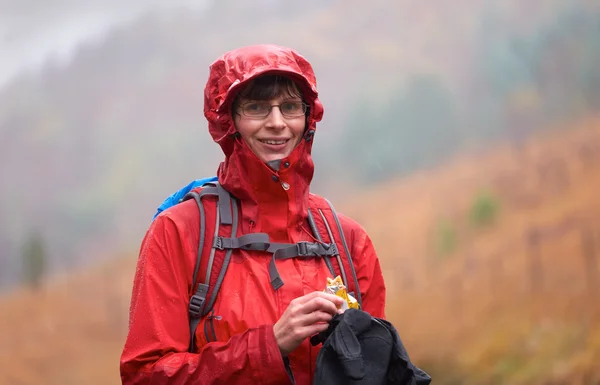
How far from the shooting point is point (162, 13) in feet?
16.7

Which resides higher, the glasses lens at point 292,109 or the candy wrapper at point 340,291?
the glasses lens at point 292,109

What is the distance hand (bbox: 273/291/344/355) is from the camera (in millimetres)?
1648

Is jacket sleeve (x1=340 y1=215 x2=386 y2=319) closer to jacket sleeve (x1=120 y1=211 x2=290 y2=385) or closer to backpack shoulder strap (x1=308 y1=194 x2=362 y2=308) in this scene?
backpack shoulder strap (x1=308 y1=194 x2=362 y2=308)

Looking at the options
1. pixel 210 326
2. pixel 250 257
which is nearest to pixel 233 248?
pixel 250 257

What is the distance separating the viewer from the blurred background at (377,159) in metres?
4.73

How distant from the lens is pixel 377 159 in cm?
520

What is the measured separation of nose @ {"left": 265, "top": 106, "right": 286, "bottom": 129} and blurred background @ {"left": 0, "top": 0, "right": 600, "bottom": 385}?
3.09 m

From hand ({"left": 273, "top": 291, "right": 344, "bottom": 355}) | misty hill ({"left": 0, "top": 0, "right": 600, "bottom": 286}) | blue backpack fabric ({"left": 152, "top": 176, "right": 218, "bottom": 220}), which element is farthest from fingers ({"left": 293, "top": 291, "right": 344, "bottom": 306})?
misty hill ({"left": 0, "top": 0, "right": 600, "bottom": 286})

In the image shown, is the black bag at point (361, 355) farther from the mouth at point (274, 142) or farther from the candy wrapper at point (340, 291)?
the mouth at point (274, 142)

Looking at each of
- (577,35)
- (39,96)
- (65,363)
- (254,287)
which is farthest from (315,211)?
(577,35)

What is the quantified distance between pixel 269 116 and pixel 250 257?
0.32m

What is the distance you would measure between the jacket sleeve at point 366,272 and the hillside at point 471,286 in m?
2.88

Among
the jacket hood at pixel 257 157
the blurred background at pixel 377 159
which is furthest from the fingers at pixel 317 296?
the blurred background at pixel 377 159

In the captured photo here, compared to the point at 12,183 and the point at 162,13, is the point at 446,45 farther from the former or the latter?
the point at 12,183
